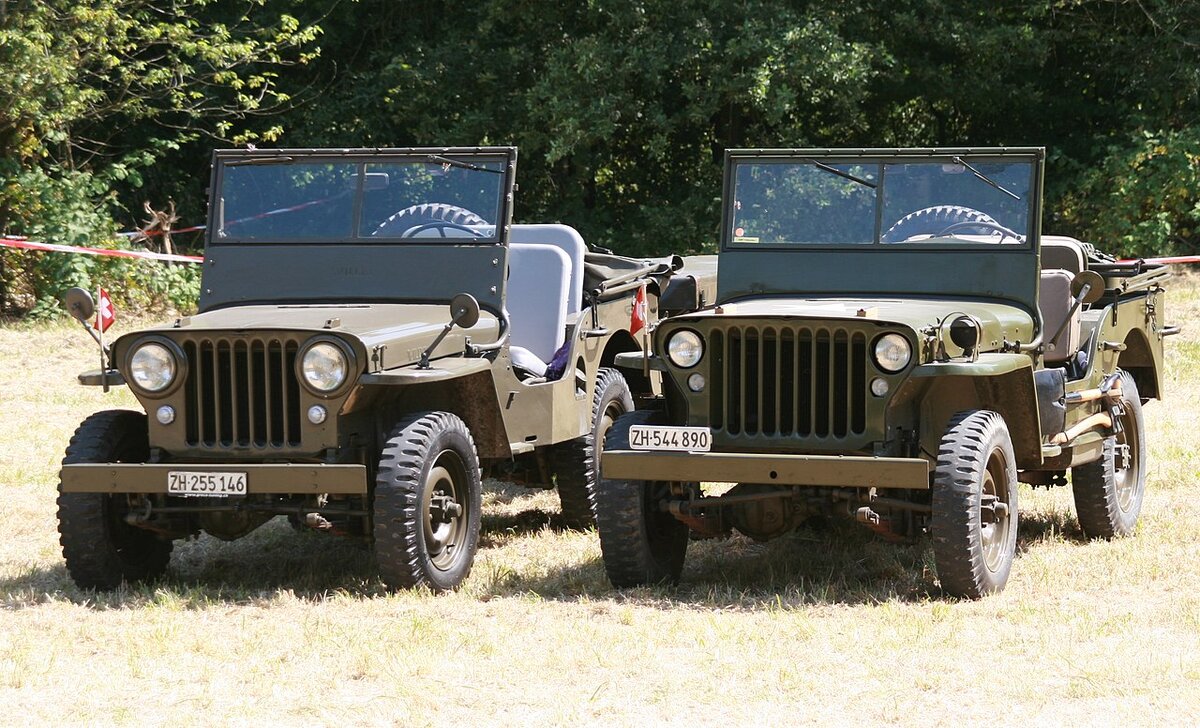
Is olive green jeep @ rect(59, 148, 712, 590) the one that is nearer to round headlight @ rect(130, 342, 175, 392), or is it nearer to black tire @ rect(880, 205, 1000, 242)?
round headlight @ rect(130, 342, 175, 392)

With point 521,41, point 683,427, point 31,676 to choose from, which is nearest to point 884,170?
point 683,427

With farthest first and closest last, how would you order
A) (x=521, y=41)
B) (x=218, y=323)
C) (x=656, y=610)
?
1. (x=521, y=41)
2. (x=218, y=323)
3. (x=656, y=610)

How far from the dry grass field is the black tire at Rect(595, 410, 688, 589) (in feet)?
0.36

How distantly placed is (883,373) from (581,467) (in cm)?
244

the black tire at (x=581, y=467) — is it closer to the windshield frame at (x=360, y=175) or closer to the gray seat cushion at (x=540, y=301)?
the gray seat cushion at (x=540, y=301)

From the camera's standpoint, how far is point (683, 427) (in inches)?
255

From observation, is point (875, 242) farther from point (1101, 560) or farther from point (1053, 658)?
point (1053, 658)

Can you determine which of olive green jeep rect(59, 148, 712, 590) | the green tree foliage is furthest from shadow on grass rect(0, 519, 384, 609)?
the green tree foliage

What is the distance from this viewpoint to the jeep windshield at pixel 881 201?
7.38m

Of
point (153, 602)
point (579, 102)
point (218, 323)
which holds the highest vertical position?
point (579, 102)

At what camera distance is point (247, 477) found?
640cm

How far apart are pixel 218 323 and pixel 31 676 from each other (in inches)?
74.2

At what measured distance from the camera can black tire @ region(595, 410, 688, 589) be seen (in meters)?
6.62

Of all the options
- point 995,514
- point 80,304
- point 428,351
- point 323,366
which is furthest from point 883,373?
point 80,304
